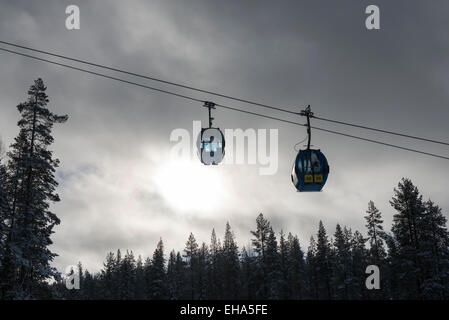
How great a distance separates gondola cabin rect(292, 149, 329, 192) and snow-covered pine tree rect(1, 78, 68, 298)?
19288mm

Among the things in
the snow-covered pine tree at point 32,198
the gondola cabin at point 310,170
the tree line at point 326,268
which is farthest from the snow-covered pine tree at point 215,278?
the gondola cabin at point 310,170

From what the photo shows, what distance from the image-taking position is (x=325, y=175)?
42.2ft

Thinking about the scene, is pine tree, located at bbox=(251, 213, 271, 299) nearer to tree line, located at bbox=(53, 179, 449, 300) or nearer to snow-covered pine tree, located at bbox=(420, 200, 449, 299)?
tree line, located at bbox=(53, 179, 449, 300)

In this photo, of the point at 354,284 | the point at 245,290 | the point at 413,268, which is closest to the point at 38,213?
the point at 413,268

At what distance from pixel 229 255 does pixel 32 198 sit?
5813cm

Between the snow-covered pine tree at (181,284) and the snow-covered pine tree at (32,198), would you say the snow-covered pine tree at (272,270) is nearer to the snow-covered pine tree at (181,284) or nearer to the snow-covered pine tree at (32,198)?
the snow-covered pine tree at (181,284)

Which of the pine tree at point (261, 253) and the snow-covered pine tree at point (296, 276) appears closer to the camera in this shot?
the pine tree at point (261, 253)

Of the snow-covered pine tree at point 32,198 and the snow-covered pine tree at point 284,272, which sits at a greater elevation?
the snow-covered pine tree at point 32,198

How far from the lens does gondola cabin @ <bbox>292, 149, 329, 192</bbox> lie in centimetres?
1277

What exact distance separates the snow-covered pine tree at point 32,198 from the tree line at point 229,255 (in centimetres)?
6

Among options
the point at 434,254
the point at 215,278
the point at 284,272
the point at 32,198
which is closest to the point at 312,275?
the point at 284,272

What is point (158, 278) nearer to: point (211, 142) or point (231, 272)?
point (231, 272)

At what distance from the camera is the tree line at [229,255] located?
2548 centimetres

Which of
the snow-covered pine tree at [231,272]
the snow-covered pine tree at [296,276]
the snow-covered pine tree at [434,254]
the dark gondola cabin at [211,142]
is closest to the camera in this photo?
the dark gondola cabin at [211,142]
